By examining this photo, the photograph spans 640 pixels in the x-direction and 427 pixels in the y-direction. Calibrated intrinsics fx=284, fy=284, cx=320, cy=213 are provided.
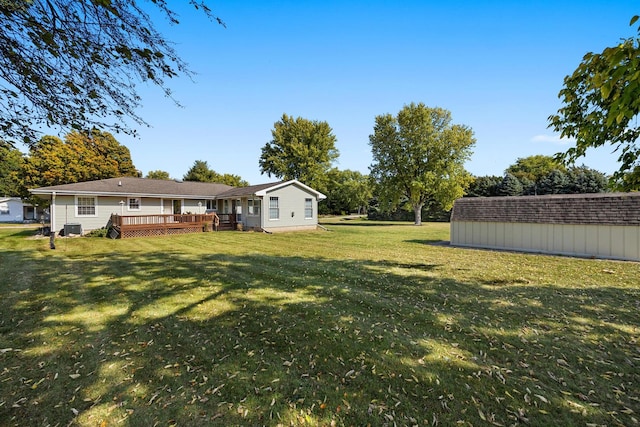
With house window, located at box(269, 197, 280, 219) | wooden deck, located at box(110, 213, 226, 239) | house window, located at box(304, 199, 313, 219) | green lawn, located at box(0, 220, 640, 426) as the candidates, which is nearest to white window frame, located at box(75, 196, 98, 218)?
wooden deck, located at box(110, 213, 226, 239)

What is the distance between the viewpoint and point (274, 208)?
20.7 metres

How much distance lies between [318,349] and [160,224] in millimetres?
17459

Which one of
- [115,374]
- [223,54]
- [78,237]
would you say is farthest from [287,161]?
[115,374]

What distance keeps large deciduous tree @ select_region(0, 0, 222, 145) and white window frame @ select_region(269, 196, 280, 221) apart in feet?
50.2

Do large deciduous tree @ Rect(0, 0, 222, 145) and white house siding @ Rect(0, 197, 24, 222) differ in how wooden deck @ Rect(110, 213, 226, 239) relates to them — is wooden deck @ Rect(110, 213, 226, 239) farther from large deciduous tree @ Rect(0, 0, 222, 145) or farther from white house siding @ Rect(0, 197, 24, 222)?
white house siding @ Rect(0, 197, 24, 222)

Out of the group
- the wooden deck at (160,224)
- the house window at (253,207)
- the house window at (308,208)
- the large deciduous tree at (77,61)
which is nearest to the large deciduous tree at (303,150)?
the house window at (308,208)

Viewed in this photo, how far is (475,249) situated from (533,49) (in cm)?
780

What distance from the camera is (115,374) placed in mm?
3213

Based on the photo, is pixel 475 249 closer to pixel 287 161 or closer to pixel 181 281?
pixel 181 281

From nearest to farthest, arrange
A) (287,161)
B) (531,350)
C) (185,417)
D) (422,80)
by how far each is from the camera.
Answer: (185,417) → (531,350) → (422,80) → (287,161)

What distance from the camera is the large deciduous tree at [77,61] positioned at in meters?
4.12

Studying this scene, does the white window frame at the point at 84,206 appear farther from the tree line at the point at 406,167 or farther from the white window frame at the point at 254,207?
the white window frame at the point at 254,207

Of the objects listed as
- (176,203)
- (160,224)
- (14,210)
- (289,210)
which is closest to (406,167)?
(289,210)

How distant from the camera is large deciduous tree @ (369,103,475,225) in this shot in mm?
28219
